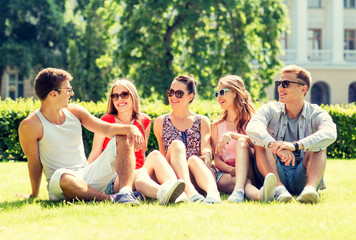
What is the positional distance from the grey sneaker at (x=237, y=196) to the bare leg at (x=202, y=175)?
15 centimetres

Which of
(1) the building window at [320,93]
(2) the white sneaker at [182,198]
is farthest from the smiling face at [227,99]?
(1) the building window at [320,93]

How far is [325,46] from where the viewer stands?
3431cm

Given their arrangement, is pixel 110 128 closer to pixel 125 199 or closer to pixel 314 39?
pixel 125 199

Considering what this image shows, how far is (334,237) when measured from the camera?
332 cm

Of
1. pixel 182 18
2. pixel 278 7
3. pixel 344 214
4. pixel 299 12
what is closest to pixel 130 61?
pixel 182 18

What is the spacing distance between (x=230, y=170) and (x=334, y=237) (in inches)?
90.7

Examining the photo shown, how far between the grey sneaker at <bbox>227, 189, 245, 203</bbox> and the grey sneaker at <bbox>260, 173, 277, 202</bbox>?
0.74ft

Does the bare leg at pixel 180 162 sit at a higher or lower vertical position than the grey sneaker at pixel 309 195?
higher

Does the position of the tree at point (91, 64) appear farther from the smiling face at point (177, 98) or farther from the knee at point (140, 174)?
the knee at point (140, 174)

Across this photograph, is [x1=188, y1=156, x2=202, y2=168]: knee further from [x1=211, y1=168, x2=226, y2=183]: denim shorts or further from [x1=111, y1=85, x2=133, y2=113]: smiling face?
[x1=111, y1=85, x2=133, y2=113]: smiling face

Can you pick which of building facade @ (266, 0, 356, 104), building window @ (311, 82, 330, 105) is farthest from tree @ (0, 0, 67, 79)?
building window @ (311, 82, 330, 105)

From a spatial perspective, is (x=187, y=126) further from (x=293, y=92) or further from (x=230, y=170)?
(x=293, y=92)

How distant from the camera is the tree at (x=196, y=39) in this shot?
1666 centimetres

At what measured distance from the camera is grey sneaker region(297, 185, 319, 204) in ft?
15.3
